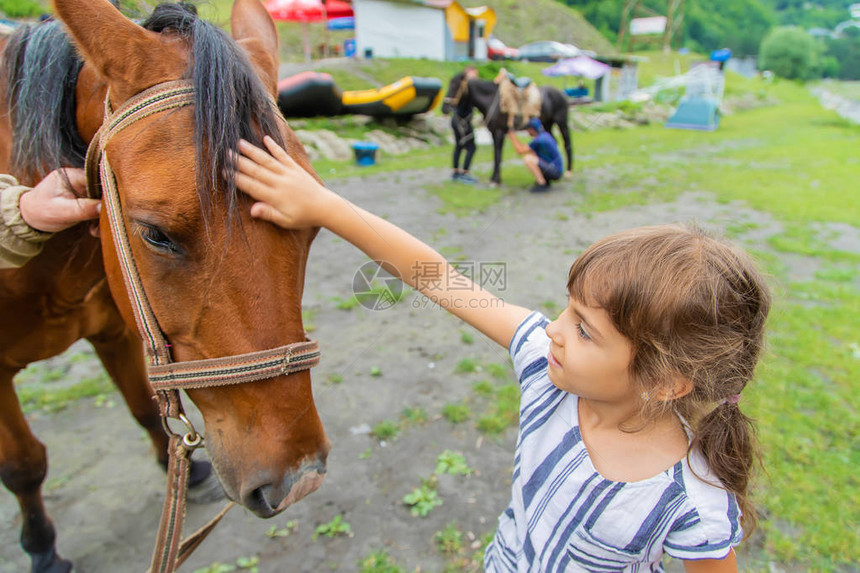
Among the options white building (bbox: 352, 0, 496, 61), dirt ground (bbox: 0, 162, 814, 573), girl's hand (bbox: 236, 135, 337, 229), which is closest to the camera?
girl's hand (bbox: 236, 135, 337, 229)

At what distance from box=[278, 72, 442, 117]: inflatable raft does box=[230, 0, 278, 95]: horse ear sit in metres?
11.5

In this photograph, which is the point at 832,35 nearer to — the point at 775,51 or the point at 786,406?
the point at 775,51

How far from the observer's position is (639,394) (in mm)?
1131

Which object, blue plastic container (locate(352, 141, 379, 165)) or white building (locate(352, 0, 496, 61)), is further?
white building (locate(352, 0, 496, 61))

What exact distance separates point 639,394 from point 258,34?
1.84 m

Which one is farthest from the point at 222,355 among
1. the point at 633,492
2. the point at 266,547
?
the point at 266,547

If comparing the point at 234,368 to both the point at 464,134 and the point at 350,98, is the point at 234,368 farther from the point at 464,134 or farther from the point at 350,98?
the point at 350,98

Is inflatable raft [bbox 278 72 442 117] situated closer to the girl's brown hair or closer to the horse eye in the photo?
the horse eye

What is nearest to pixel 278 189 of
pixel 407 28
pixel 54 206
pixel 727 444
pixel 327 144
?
pixel 54 206

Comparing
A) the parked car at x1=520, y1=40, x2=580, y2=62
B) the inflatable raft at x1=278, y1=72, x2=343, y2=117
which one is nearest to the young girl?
the inflatable raft at x1=278, y1=72, x2=343, y2=117

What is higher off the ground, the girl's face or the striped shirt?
the girl's face

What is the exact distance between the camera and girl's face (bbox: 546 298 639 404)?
1088 millimetres

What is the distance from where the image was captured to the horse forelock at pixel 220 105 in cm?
118

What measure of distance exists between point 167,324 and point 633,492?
1.27 m
